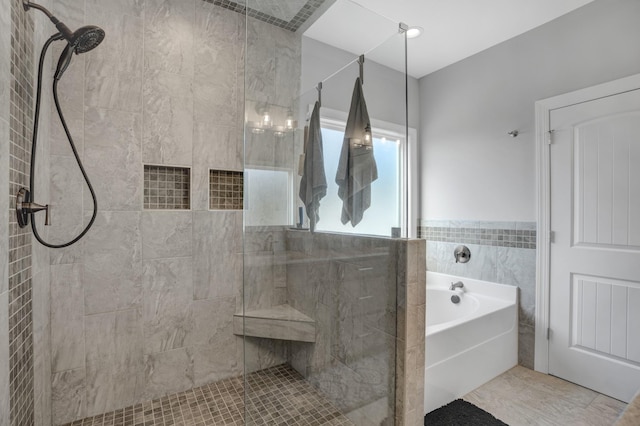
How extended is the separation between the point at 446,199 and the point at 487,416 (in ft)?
5.90

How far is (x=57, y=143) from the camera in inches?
63.7

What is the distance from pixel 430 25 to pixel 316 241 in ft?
6.34

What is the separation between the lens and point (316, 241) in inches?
69.1

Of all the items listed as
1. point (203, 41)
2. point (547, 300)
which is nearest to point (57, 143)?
point (203, 41)

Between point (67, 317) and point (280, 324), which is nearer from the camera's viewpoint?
point (67, 317)

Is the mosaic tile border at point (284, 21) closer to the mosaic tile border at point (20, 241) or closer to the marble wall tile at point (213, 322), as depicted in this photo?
the mosaic tile border at point (20, 241)

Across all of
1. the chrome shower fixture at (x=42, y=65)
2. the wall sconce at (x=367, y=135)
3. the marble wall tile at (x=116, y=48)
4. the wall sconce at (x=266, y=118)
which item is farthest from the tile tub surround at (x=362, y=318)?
the marble wall tile at (x=116, y=48)

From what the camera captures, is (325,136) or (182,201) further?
(182,201)

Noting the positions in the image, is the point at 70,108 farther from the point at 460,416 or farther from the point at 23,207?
the point at 460,416

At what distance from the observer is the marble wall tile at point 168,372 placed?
1.87 metres

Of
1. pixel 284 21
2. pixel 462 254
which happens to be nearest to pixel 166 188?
pixel 284 21

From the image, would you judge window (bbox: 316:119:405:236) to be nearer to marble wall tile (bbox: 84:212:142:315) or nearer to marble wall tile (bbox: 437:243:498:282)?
marble wall tile (bbox: 84:212:142:315)

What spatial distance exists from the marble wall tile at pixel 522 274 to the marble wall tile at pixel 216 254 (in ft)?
6.99

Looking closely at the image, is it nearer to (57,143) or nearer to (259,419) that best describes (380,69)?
(57,143)
